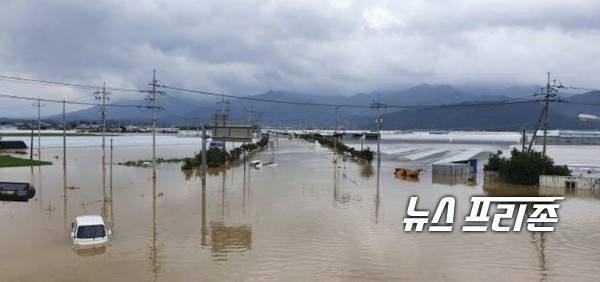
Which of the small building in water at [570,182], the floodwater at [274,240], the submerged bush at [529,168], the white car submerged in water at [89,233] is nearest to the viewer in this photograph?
the floodwater at [274,240]

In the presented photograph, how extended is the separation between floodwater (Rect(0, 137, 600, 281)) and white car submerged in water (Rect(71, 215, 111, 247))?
1.59 feet

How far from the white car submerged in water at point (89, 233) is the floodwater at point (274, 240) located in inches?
19.0

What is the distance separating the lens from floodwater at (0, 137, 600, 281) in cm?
1912

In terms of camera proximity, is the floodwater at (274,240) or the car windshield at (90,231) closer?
the floodwater at (274,240)

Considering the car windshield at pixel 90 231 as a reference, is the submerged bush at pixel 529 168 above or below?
above

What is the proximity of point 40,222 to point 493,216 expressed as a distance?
A: 2437 cm

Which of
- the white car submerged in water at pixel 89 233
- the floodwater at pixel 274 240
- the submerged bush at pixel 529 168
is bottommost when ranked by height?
the floodwater at pixel 274 240

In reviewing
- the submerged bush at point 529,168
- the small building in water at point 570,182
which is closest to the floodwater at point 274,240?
the small building in water at point 570,182

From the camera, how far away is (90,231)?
22.3 m

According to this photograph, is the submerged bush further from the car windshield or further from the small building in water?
the car windshield

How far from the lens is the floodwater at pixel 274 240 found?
1912 centimetres

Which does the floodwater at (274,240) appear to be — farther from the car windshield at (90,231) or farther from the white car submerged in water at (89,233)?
the car windshield at (90,231)

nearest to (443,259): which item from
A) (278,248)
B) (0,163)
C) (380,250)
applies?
(380,250)

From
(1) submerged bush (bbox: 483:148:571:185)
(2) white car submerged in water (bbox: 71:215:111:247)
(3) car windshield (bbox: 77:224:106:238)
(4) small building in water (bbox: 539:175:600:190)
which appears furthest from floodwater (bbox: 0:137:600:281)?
(1) submerged bush (bbox: 483:148:571:185)
